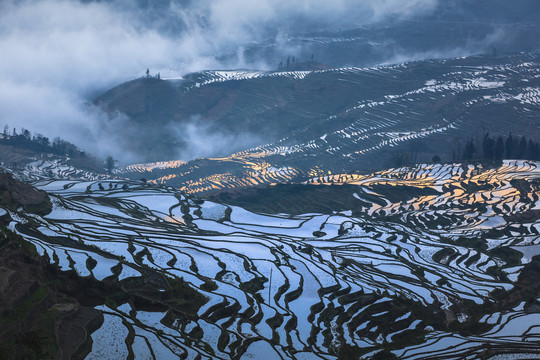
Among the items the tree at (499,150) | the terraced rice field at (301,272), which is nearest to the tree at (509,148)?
the tree at (499,150)

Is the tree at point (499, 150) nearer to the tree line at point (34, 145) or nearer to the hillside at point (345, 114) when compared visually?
the hillside at point (345, 114)

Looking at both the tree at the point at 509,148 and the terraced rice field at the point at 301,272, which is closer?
the terraced rice field at the point at 301,272

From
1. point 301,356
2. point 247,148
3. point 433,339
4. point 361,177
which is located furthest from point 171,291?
point 247,148

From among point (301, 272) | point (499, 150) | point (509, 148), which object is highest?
point (509, 148)

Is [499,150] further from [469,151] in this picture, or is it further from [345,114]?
[345,114]

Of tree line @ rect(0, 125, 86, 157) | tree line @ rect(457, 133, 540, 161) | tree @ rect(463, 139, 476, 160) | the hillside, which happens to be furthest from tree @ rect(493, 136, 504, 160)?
tree line @ rect(0, 125, 86, 157)

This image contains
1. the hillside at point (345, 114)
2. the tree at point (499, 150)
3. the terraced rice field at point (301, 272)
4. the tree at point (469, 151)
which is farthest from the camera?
the hillside at point (345, 114)

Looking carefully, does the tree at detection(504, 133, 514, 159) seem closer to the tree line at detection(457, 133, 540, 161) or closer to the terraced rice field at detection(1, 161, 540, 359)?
the tree line at detection(457, 133, 540, 161)

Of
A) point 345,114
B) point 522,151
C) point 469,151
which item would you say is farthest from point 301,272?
point 345,114
